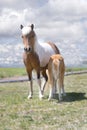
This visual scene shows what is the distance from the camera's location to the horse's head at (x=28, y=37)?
15.1 metres

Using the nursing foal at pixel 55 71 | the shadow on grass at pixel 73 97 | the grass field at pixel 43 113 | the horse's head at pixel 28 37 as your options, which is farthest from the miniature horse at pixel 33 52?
the grass field at pixel 43 113

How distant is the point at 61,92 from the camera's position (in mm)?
16859

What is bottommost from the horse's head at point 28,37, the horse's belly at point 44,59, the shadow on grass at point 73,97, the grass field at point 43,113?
the shadow on grass at point 73,97

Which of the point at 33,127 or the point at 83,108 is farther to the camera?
the point at 83,108

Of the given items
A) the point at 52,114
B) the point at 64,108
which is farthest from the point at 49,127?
the point at 64,108

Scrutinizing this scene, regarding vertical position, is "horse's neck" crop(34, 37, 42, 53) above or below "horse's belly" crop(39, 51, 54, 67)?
above

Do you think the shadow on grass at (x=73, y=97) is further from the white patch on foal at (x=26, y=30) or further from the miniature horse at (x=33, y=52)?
the white patch on foal at (x=26, y=30)

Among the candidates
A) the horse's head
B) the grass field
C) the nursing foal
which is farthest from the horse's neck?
the grass field

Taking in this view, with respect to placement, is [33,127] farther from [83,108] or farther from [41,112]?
[83,108]

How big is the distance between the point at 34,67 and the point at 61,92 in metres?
1.76

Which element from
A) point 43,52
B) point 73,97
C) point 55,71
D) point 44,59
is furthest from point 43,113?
point 43,52

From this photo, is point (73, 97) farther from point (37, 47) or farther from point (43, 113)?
point (43, 113)

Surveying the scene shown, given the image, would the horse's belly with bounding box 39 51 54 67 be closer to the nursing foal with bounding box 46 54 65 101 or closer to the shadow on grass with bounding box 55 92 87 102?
the nursing foal with bounding box 46 54 65 101

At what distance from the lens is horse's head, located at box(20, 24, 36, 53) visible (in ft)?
49.4
